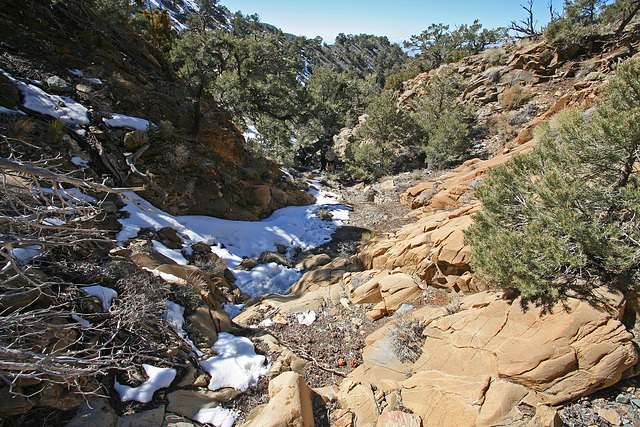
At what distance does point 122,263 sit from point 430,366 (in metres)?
4.53

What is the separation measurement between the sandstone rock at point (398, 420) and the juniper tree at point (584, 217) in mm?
1934

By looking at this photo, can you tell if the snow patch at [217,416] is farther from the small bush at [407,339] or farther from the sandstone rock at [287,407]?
the small bush at [407,339]

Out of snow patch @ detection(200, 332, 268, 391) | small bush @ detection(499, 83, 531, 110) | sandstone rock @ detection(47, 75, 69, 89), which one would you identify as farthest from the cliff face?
small bush @ detection(499, 83, 531, 110)

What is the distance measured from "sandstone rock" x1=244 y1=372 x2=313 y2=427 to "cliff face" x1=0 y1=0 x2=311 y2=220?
5.73 m

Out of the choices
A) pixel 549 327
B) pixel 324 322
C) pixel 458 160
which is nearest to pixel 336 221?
pixel 324 322

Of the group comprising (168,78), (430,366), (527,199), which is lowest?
(430,366)

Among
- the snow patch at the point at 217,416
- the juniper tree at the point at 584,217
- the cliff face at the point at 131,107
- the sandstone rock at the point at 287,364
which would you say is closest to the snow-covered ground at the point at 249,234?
the cliff face at the point at 131,107

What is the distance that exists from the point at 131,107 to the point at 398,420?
1004 cm

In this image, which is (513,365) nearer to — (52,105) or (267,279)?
(267,279)

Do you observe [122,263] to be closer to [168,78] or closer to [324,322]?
[324,322]

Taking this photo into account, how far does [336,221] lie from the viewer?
11.3m

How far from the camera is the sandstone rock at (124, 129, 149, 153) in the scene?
7.32m

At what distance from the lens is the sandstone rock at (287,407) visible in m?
2.81

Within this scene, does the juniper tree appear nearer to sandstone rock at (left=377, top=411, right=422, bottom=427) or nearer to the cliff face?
sandstone rock at (left=377, top=411, right=422, bottom=427)
